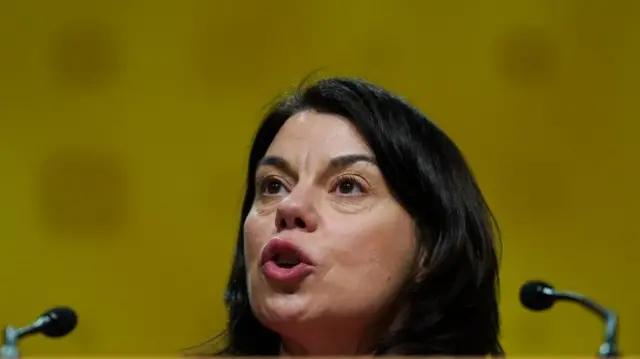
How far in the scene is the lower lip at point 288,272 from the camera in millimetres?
1179

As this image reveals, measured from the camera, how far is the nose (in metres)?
1.19

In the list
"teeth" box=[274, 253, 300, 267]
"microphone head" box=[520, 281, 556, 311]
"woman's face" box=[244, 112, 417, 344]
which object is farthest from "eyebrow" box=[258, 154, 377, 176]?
"microphone head" box=[520, 281, 556, 311]

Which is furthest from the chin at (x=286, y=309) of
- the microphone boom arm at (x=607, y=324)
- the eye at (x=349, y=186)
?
the microphone boom arm at (x=607, y=324)

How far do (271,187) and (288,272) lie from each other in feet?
0.43

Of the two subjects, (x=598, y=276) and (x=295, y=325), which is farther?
(x=598, y=276)

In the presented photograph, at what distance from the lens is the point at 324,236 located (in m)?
1.19

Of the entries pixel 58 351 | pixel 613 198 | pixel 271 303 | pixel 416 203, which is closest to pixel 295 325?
pixel 271 303

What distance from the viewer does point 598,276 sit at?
76.5 inches

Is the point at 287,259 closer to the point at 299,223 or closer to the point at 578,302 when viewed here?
the point at 299,223

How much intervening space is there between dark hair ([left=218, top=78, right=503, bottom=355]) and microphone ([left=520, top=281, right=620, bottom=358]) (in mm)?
122

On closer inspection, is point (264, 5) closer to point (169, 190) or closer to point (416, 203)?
point (169, 190)

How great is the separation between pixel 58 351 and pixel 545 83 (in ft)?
2.88

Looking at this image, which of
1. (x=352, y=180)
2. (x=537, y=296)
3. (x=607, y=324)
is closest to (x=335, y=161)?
(x=352, y=180)

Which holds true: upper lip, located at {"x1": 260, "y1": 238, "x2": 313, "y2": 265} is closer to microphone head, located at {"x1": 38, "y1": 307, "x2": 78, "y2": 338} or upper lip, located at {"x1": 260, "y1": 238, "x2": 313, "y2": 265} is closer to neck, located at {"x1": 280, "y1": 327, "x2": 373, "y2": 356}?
neck, located at {"x1": 280, "y1": 327, "x2": 373, "y2": 356}
